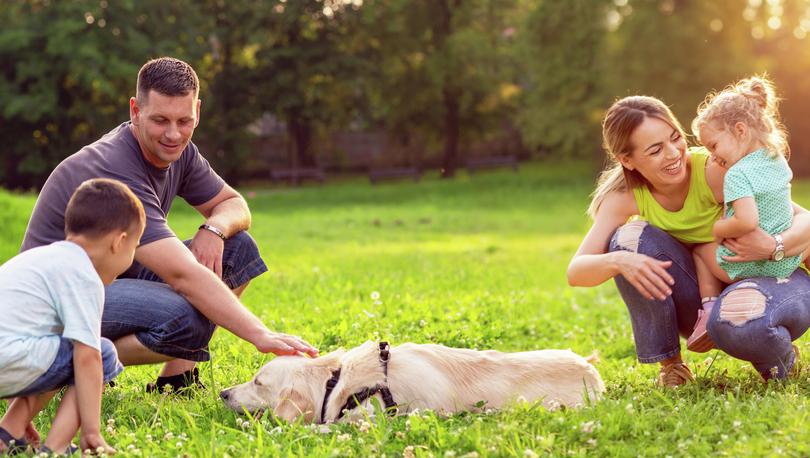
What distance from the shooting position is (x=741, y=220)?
494 cm

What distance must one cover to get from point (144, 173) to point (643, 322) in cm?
319

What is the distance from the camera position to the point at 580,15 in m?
38.3

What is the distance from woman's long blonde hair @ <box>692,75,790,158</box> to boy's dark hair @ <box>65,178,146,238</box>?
3.30 meters

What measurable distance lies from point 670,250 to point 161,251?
3.04m

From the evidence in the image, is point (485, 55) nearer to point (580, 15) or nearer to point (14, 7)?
point (580, 15)

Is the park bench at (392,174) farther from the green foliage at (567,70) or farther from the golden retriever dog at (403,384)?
the golden retriever dog at (403,384)

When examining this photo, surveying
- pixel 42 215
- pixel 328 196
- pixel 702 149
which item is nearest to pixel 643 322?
pixel 702 149

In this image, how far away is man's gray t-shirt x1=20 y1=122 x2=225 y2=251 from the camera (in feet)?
16.3

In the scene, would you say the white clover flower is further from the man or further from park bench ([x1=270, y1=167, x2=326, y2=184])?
park bench ([x1=270, y1=167, x2=326, y2=184])

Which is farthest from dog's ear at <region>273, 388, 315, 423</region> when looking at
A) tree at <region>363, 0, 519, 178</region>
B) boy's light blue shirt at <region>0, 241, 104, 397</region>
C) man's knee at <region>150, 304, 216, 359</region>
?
tree at <region>363, 0, 519, 178</region>

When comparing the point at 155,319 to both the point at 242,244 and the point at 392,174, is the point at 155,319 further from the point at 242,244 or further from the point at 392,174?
the point at 392,174

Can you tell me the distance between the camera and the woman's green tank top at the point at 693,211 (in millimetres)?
5508

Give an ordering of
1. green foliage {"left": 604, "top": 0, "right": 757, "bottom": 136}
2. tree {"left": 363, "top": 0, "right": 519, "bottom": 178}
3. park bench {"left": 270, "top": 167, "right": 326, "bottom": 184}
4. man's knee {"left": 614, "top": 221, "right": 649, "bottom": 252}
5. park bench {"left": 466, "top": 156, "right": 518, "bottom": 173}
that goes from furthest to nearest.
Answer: park bench {"left": 466, "top": 156, "right": 518, "bottom": 173} < tree {"left": 363, "top": 0, "right": 519, "bottom": 178} < park bench {"left": 270, "top": 167, "right": 326, "bottom": 184} < green foliage {"left": 604, "top": 0, "right": 757, "bottom": 136} < man's knee {"left": 614, "top": 221, "right": 649, "bottom": 252}

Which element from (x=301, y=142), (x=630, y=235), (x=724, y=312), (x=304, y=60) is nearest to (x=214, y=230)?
(x=630, y=235)
